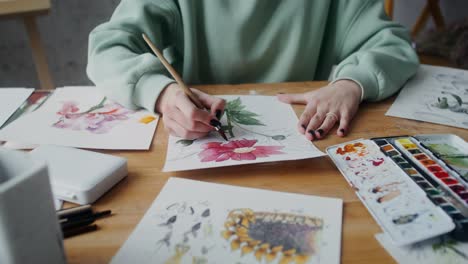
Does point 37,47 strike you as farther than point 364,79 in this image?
Yes

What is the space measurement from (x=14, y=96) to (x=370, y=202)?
664mm

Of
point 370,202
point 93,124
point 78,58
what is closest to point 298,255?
point 370,202

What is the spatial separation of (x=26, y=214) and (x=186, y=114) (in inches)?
12.7

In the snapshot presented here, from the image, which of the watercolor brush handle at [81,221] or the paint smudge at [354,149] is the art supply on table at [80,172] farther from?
the paint smudge at [354,149]

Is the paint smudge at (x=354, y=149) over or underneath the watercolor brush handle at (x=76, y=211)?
underneath

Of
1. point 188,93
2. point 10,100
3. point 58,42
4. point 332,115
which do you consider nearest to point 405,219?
point 332,115

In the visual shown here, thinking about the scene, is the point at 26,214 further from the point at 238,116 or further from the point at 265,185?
the point at 238,116

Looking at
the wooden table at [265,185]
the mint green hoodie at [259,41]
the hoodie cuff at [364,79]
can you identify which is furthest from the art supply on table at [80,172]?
the hoodie cuff at [364,79]

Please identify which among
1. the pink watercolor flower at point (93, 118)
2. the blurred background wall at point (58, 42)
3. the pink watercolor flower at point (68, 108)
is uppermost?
the pink watercolor flower at point (68, 108)

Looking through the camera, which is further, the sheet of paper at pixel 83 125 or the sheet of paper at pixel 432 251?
the sheet of paper at pixel 83 125

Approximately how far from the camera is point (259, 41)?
2.95ft

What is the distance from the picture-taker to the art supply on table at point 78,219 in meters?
0.41

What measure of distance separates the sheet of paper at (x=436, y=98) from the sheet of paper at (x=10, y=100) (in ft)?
2.20

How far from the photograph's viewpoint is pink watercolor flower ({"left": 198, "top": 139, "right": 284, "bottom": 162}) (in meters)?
0.53
